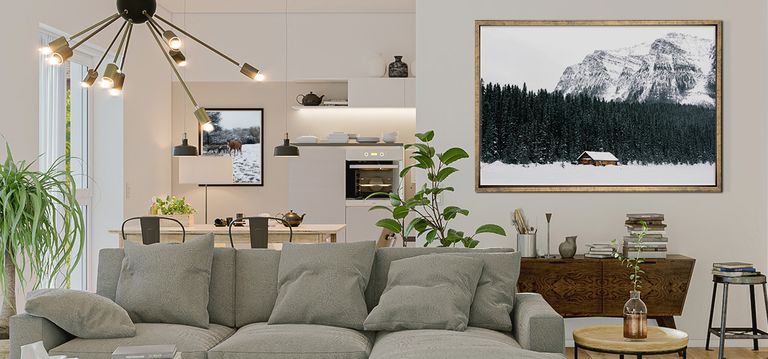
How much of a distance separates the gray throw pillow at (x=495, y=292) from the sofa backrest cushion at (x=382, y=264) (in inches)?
6.9

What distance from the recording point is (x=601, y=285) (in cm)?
618

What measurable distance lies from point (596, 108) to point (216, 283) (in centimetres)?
311

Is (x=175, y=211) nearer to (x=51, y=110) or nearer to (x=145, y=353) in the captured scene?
(x=51, y=110)

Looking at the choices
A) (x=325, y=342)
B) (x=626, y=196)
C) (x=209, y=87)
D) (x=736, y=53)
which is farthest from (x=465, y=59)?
(x=209, y=87)

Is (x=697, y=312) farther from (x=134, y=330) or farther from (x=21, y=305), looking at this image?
(x=21, y=305)

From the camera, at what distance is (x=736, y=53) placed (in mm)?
6539

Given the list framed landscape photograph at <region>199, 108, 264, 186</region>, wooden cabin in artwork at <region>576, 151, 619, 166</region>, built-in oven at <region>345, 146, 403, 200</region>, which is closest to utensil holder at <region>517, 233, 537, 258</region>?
wooden cabin in artwork at <region>576, 151, 619, 166</region>

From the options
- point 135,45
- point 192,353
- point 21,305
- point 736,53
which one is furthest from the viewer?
point 135,45

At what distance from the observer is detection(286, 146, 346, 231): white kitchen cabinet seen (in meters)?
9.27

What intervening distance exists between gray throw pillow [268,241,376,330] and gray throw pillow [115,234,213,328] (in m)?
0.39

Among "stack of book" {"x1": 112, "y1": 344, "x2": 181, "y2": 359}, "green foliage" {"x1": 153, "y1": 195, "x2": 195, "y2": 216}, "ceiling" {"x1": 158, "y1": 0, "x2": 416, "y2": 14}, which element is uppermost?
"ceiling" {"x1": 158, "y1": 0, "x2": 416, "y2": 14}

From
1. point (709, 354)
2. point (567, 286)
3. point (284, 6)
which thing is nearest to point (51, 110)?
point (284, 6)

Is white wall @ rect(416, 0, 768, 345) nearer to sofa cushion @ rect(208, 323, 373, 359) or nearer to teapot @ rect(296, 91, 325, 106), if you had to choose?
sofa cushion @ rect(208, 323, 373, 359)

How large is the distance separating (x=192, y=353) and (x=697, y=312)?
3.87 meters
